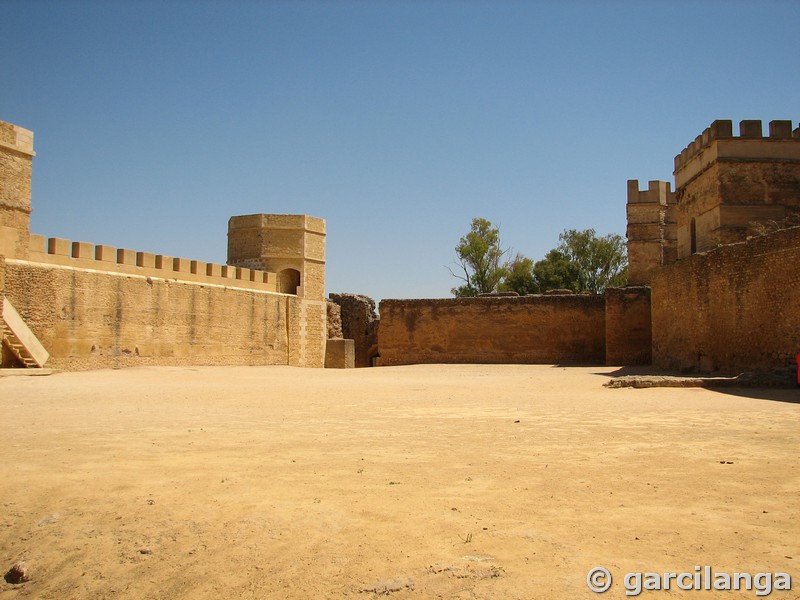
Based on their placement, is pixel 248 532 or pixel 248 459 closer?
pixel 248 532

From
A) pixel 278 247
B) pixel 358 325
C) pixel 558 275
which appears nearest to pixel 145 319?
pixel 278 247

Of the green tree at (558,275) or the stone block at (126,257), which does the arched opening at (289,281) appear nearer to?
the stone block at (126,257)

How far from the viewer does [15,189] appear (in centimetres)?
1551

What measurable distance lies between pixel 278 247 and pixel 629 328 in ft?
43.3

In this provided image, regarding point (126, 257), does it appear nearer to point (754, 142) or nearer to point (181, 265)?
point (181, 265)

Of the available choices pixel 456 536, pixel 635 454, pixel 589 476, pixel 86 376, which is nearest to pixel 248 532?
pixel 456 536

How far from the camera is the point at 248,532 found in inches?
135

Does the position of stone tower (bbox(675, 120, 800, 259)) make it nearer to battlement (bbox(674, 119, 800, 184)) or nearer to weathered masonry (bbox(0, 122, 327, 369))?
battlement (bbox(674, 119, 800, 184))

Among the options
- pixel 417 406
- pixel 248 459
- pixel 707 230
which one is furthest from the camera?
pixel 707 230

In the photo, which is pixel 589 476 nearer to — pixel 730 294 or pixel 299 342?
pixel 730 294

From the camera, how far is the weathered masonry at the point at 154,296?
581 inches

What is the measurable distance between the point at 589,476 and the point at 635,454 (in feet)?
2.74

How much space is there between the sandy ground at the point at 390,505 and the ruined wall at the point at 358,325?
22964 millimetres

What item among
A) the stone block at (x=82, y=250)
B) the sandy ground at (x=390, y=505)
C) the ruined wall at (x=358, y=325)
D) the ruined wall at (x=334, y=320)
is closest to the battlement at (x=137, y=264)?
the stone block at (x=82, y=250)
